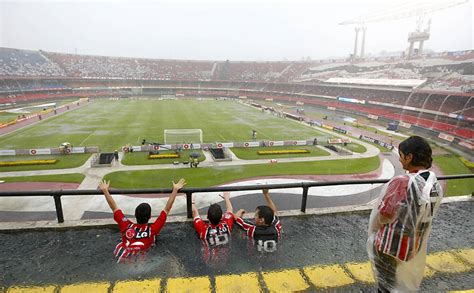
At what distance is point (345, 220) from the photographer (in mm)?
5484

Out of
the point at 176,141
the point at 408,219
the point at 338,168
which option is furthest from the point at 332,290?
the point at 176,141

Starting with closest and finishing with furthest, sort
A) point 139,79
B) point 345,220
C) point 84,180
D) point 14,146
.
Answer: point 345,220
point 84,180
point 14,146
point 139,79

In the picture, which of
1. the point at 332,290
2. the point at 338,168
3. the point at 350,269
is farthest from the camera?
the point at 338,168

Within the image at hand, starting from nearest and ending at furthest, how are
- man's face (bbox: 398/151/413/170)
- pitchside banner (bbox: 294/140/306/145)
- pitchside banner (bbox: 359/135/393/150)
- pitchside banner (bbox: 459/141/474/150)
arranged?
man's face (bbox: 398/151/413/170) < pitchside banner (bbox: 294/140/306/145) < pitchside banner (bbox: 459/141/474/150) < pitchside banner (bbox: 359/135/393/150)

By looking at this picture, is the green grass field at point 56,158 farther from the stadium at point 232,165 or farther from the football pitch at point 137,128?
the football pitch at point 137,128

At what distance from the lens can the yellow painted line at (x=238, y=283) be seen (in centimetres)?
356

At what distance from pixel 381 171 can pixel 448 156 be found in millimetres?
11248

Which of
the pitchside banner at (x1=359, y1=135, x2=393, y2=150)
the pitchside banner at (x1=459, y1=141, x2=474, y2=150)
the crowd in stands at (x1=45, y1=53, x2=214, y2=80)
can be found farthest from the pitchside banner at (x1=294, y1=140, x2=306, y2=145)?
the crowd in stands at (x1=45, y1=53, x2=214, y2=80)

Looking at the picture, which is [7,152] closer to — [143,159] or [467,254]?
[143,159]

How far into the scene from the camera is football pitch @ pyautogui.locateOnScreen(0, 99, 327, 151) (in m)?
30.6

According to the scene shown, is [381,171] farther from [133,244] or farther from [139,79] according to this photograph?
[139,79]

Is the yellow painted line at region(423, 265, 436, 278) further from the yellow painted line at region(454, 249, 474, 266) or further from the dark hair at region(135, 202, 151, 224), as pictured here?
the dark hair at region(135, 202, 151, 224)

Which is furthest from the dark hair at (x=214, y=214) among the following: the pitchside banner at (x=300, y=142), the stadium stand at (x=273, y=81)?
the stadium stand at (x=273, y=81)

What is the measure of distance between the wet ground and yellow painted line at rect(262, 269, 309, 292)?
43mm
